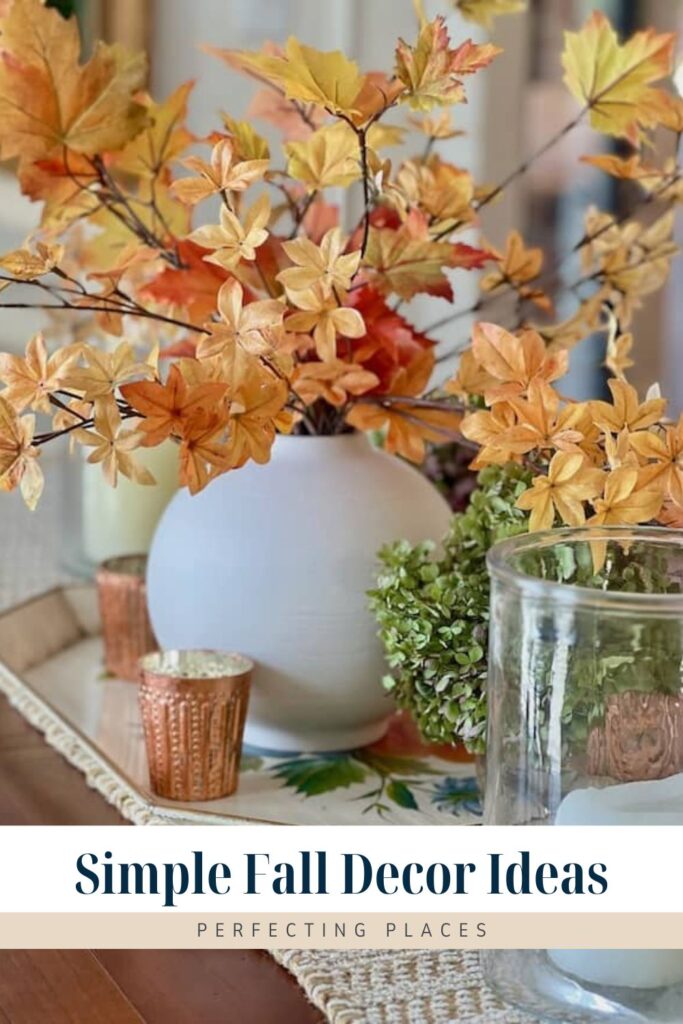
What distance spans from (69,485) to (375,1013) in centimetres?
66

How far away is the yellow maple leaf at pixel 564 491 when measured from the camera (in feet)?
1.90

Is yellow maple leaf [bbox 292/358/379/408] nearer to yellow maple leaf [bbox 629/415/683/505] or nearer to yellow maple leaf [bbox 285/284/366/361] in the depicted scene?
yellow maple leaf [bbox 285/284/366/361]

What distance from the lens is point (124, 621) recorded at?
35.5 inches

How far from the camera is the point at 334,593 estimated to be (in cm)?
73

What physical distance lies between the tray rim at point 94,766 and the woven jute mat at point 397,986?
0.12 meters

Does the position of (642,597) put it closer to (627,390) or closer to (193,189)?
(627,390)

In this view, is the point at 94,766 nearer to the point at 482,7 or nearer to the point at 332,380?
the point at 332,380

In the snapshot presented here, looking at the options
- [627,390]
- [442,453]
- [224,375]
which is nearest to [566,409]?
[627,390]

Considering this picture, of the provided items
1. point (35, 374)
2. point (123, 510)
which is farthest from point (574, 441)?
point (123, 510)

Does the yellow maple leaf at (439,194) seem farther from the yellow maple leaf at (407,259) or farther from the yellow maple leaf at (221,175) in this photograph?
the yellow maple leaf at (221,175)

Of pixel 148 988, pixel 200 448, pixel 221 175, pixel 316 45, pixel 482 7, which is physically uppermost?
pixel 316 45

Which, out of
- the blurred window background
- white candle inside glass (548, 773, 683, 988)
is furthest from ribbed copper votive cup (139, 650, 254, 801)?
the blurred window background

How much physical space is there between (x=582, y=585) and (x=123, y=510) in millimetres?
513

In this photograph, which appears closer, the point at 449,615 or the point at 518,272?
the point at 449,615
